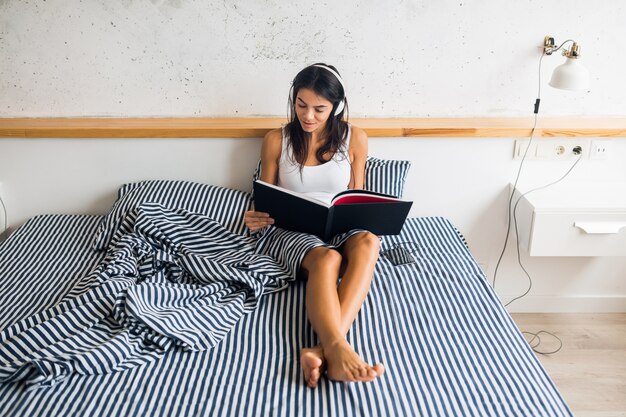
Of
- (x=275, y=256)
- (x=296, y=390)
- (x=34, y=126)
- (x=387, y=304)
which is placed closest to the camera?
(x=296, y=390)

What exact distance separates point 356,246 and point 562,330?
3.18 ft

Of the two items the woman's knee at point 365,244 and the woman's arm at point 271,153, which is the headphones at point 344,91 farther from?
the woman's knee at point 365,244

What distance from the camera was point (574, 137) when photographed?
6.79ft

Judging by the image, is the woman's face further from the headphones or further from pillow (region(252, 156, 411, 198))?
pillow (region(252, 156, 411, 198))

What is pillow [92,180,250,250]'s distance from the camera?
1939 mm

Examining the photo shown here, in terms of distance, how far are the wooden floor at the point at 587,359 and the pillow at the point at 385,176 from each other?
2.33 ft

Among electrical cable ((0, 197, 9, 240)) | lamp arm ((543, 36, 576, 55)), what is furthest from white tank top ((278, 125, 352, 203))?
electrical cable ((0, 197, 9, 240))

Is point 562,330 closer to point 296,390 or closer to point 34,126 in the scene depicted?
point 296,390

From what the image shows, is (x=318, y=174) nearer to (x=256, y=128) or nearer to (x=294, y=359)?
(x=256, y=128)

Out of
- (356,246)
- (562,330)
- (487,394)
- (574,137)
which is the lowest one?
(562,330)

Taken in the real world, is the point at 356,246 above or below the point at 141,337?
above

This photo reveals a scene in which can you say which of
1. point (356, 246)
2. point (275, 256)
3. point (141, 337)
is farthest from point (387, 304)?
point (141, 337)

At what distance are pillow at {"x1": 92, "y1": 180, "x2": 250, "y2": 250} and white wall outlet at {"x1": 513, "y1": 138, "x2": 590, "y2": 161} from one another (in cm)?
99

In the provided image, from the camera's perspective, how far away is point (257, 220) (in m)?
1.82
